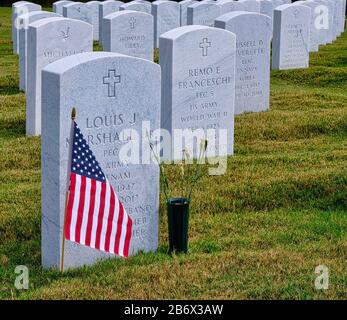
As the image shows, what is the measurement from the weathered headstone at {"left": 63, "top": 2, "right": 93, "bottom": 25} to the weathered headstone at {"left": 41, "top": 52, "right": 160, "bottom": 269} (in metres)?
15.2

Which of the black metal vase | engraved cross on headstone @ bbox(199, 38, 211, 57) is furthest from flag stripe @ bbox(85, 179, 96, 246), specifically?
engraved cross on headstone @ bbox(199, 38, 211, 57)

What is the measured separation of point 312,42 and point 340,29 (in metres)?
5.98

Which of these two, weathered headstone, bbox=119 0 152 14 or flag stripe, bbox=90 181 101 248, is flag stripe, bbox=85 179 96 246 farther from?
weathered headstone, bbox=119 0 152 14

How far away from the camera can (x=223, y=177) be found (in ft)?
32.4

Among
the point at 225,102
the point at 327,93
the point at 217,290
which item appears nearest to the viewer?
the point at 217,290

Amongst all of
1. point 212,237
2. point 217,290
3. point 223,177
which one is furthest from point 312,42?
point 217,290

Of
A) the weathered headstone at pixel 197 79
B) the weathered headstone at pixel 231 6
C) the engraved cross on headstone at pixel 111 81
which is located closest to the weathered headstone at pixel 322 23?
the weathered headstone at pixel 231 6

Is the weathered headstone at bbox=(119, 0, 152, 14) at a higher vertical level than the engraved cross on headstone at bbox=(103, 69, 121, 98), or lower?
higher

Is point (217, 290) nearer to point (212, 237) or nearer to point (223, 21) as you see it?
point (212, 237)

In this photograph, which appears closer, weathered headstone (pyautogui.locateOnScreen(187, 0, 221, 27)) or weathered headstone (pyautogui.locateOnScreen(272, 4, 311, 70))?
weathered headstone (pyautogui.locateOnScreen(272, 4, 311, 70))

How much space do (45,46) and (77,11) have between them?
10.8m

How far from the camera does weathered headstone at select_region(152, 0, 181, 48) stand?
22375mm

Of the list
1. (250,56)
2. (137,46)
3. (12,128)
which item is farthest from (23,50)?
(250,56)

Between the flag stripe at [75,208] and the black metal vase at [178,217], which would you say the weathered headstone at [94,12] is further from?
the flag stripe at [75,208]
